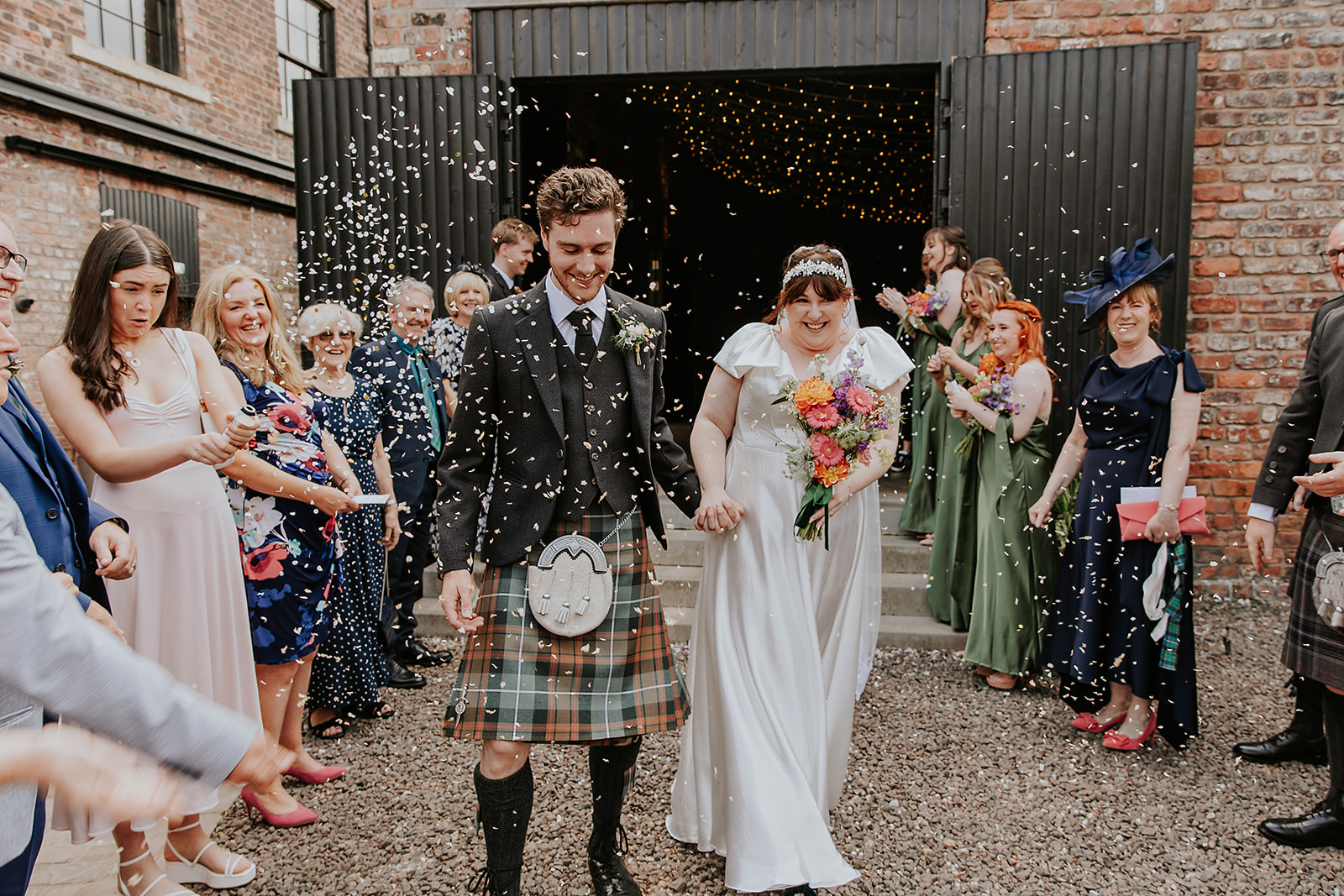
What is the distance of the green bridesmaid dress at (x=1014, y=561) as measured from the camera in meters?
4.63

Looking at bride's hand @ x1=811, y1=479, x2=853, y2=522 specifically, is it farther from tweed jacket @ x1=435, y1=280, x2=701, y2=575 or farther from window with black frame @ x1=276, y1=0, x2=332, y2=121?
window with black frame @ x1=276, y1=0, x2=332, y2=121

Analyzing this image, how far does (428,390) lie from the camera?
4.96 meters

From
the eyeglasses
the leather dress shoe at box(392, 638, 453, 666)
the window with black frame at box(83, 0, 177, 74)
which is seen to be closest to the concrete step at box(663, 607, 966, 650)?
the leather dress shoe at box(392, 638, 453, 666)

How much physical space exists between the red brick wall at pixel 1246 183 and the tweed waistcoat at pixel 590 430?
16.0 ft

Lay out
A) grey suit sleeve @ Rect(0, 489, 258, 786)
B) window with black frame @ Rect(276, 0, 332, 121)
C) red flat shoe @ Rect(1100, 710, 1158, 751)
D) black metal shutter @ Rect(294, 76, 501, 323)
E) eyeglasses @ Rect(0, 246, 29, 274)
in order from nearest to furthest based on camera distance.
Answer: grey suit sleeve @ Rect(0, 489, 258, 786) < eyeglasses @ Rect(0, 246, 29, 274) < red flat shoe @ Rect(1100, 710, 1158, 751) < black metal shutter @ Rect(294, 76, 501, 323) < window with black frame @ Rect(276, 0, 332, 121)

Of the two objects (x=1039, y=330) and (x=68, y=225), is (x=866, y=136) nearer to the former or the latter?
(x=1039, y=330)

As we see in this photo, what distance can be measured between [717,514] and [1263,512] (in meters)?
2.36

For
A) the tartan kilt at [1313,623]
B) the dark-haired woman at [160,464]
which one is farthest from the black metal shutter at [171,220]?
the tartan kilt at [1313,623]

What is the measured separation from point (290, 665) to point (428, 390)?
77.2 inches

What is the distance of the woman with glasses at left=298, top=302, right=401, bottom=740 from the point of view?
412 cm

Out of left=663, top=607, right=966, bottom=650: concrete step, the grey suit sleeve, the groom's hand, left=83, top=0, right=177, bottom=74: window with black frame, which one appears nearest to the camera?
the grey suit sleeve

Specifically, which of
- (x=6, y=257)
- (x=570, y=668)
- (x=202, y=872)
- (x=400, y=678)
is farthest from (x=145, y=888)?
(x=400, y=678)

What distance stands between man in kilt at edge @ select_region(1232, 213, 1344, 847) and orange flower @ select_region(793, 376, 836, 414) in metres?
1.72

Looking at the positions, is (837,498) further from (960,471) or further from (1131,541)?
(960,471)
